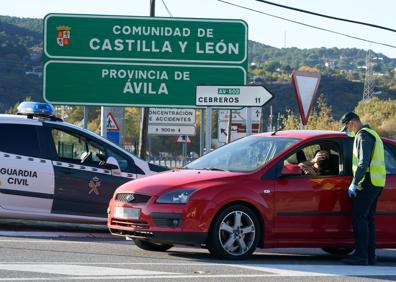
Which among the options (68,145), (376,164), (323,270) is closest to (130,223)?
(323,270)

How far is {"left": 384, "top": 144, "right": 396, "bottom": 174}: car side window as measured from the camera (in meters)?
12.0

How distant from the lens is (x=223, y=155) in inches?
475

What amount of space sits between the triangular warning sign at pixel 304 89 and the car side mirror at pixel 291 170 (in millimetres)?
4460

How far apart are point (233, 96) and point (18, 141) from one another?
5.20 m

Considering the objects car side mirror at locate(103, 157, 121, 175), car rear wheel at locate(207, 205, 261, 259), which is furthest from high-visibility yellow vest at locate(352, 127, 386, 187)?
car side mirror at locate(103, 157, 121, 175)

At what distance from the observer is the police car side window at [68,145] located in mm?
14234

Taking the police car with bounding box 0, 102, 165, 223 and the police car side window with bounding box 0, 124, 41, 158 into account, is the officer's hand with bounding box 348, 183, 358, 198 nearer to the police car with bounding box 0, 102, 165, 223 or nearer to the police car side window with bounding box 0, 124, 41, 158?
the police car with bounding box 0, 102, 165, 223

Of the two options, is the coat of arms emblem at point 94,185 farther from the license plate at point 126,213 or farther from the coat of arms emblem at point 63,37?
the coat of arms emblem at point 63,37

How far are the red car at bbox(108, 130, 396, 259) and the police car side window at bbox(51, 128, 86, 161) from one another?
9.31 feet

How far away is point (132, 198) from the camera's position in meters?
11.2

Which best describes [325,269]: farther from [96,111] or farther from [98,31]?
[96,111]

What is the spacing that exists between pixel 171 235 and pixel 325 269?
67.3 inches

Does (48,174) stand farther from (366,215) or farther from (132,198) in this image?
(366,215)

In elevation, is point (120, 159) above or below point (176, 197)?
above
